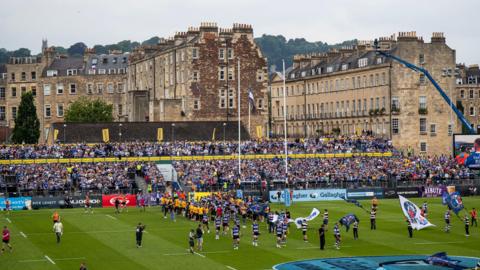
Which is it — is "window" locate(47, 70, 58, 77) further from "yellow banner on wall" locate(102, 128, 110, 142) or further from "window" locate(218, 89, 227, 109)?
"yellow banner on wall" locate(102, 128, 110, 142)

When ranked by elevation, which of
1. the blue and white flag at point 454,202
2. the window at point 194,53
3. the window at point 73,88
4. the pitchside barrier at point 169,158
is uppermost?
the window at point 194,53

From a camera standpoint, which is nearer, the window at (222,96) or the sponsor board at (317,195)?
the sponsor board at (317,195)

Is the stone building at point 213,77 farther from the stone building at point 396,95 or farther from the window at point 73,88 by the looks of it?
the window at point 73,88

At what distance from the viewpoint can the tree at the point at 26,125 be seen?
128750 mm

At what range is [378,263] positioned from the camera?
4816 cm

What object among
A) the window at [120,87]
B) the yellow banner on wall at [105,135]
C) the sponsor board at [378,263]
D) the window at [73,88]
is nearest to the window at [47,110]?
the window at [73,88]

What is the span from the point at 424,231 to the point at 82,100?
319 feet

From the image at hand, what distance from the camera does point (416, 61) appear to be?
395 feet

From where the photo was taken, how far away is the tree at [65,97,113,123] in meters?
144

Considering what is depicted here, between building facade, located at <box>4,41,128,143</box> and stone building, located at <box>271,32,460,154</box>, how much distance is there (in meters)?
41.0

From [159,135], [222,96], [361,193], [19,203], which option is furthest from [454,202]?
[222,96]

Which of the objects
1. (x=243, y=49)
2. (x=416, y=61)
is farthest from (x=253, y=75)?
(x=416, y=61)

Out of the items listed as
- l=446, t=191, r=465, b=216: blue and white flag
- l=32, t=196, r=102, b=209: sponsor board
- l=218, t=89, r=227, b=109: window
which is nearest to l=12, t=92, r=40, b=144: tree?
l=218, t=89, r=227, b=109: window

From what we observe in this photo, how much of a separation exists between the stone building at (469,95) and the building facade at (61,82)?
54.2m
